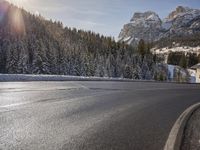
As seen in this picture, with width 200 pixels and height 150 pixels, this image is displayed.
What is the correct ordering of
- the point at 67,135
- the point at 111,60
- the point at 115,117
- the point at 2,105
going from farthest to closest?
the point at 111,60, the point at 2,105, the point at 115,117, the point at 67,135

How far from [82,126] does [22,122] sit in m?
1.35

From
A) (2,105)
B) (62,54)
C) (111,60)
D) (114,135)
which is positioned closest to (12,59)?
(62,54)

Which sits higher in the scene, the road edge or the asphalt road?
the asphalt road

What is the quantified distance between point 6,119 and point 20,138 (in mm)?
2085

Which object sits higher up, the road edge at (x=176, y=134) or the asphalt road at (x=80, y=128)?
the asphalt road at (x=80, y=128)

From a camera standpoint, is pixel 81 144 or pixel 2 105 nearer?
pixel 81 144

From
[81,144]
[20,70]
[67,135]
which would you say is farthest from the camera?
[20,70]

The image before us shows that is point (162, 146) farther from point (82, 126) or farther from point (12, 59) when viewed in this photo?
point (12, 59)

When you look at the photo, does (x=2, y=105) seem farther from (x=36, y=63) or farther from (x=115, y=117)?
(x=36, y=63)

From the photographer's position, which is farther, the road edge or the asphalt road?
the road edge

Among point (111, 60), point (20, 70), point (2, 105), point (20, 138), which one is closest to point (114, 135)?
point (20, 138)

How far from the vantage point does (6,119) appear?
816 centimetres

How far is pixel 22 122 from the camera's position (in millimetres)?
7879

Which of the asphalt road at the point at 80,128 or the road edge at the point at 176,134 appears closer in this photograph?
the asphalt road at the point at 80,128
